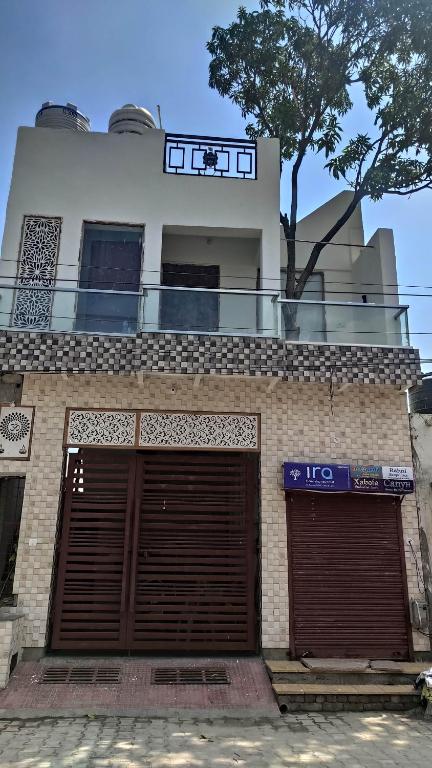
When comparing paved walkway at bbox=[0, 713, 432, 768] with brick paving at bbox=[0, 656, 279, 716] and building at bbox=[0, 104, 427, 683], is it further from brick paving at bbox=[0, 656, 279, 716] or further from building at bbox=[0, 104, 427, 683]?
building at bbox=[0, 104, 427, 683]

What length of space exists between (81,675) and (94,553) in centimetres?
151

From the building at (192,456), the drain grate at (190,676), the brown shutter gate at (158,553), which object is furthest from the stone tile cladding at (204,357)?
the drain grate at (190,676)

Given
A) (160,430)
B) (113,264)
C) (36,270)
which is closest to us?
(160,430)

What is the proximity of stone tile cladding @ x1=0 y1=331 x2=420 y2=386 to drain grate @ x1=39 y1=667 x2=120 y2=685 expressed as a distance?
3.86 metres

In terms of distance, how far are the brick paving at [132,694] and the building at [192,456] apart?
1.07 feet

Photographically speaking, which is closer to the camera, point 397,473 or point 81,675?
point 81,675

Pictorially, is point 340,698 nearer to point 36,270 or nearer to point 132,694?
point 132,694

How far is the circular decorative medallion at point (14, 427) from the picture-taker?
7.35 meters

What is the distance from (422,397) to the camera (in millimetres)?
8758

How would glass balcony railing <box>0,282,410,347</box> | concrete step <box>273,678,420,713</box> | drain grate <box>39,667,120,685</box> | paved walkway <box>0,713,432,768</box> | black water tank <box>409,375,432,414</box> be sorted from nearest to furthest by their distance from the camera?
paved walkway <box>0,713,432,768</box>, concrete step <box>273,678,420,713</box>, drain grate <box>39,667,120,685</box>, glass balcony railing <box>0,282,410,347</box>, black water tank <box>409,375,432,414</box>

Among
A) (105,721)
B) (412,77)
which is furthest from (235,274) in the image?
(105,721)

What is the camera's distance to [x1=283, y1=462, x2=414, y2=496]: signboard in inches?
288

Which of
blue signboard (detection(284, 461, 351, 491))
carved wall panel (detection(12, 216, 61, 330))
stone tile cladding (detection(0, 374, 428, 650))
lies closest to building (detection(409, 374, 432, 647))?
stone tile cladding (detection(0, 374, 428, 650))

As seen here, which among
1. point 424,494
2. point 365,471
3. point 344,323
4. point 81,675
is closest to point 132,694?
point 81,675
